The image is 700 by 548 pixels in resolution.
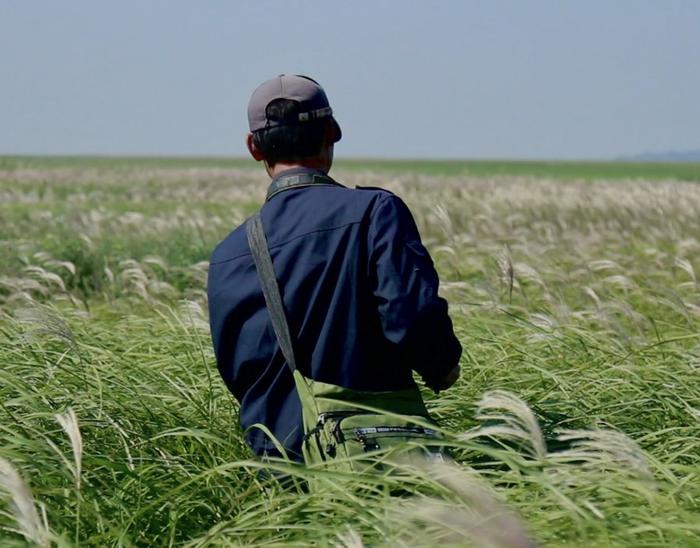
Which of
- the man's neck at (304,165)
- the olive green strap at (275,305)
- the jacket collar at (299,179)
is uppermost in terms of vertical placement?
the man's neck at (304,165)

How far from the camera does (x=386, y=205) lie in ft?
9.45

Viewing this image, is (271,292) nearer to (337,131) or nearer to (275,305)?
(275,305)

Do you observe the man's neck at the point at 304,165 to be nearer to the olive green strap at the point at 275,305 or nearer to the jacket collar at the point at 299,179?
the jacket collar at the point at 299,179

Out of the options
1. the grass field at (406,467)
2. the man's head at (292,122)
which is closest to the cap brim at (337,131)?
the man's head at (292,122)

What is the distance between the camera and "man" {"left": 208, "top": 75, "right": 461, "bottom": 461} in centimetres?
285

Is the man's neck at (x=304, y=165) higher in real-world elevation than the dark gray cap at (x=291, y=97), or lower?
lower

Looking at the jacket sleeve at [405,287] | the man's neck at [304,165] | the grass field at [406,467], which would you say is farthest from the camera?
the man's neck at [304,165]

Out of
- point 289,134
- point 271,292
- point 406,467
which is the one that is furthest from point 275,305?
point 406,467

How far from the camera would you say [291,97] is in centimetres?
301

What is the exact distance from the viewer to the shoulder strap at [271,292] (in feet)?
9.71

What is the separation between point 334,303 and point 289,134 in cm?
48

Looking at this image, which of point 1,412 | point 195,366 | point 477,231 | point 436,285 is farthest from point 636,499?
point 477,231

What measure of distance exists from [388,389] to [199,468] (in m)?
0.70

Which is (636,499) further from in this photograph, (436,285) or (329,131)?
(329,131)
